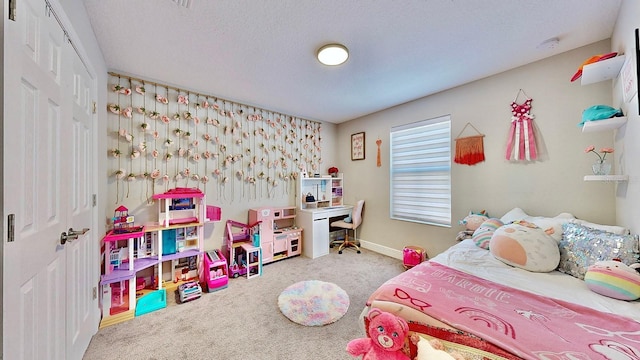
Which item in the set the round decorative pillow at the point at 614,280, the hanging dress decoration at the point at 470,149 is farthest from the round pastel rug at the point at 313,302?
the hanging dress decoration at the point at 470,149

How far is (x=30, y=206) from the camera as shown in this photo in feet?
3.05

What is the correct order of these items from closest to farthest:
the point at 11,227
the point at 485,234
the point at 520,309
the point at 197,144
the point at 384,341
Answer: the point at 11,227 → the point at 384,341 → the point at 520,309 → the point at 485,234 → the point at 197,144

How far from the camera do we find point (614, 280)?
3.97 ft

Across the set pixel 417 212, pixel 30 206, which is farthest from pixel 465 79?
pixel 30 206

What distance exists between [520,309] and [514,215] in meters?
1.55

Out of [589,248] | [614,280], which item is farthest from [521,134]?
[614,280]

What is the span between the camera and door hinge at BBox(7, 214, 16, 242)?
2.56ft

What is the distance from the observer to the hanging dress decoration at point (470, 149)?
2655 millimetres

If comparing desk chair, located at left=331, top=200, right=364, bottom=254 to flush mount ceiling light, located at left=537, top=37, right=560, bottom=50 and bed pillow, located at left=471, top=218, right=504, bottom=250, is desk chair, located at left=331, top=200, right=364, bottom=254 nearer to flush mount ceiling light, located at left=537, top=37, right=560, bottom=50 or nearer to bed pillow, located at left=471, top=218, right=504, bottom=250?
bed pillow, located at left=471, top=218, right=504, bottom=250

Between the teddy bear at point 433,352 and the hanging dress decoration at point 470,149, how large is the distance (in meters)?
2.43

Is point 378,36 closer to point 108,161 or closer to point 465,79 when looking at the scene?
point 465,79

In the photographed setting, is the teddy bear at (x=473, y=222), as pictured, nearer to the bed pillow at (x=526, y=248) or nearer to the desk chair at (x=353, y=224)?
the bed pillow at (x=526, y=248)

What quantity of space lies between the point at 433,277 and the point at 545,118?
2137mm

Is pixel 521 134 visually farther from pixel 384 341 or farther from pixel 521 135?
pixel 384 341
